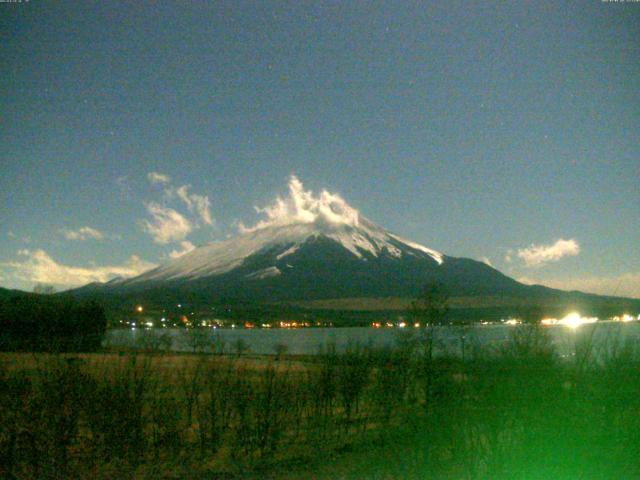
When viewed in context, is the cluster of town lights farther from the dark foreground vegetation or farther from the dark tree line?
the dark tree line

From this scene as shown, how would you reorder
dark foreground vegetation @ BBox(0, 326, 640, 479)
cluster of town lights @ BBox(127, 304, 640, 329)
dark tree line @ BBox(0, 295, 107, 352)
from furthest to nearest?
1. dark tree line @ BBox(0, 295, 107, 352)
2. cluster of town lights @ BBox(127, 304, 640, 329)
3. dark foreground vegetation @ BBox(0, 326, 640, 479)

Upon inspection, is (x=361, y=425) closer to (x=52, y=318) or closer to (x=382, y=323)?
(x=52, y=318)

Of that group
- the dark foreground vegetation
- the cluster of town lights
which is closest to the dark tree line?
the cluster of town lights

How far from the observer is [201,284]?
15938 centimetres

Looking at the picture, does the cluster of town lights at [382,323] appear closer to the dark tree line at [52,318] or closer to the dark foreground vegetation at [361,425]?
the dark foreground vegetation at [361,425]

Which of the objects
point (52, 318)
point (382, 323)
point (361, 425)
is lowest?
point (361, 425)

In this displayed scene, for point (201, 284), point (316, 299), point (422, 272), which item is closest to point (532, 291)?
point (422, 272)

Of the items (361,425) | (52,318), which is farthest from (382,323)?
(361,425)

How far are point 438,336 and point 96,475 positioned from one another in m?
9.20

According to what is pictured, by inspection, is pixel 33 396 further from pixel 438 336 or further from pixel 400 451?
pixel 438 336

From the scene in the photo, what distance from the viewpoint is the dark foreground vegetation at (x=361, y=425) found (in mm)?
5500

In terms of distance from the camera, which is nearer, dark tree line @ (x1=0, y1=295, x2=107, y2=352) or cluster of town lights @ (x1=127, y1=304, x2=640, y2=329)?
cluster of town lights @ (x1=127, y1=304, x2=640, y2=329)

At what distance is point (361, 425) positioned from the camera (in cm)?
1269

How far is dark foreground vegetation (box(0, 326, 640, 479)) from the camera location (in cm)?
550
